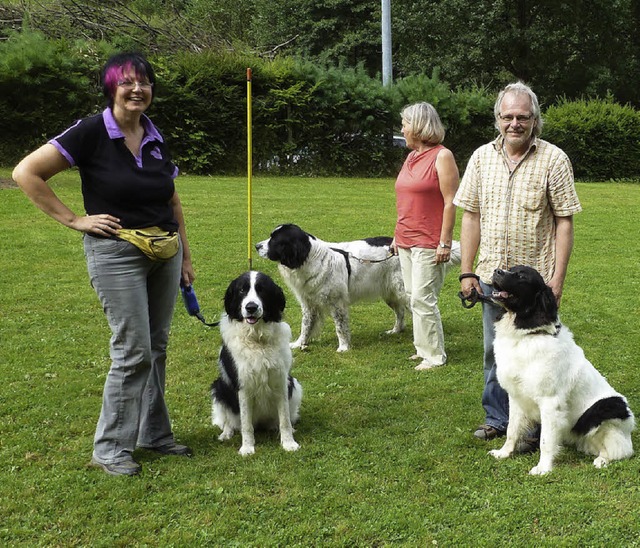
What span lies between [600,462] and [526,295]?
3.78ft

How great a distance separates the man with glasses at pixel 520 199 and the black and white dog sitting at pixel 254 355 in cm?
128

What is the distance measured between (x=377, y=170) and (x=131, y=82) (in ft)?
60.1

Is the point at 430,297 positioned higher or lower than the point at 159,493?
higher

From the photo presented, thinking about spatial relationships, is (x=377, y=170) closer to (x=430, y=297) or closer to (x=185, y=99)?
(x=185, y=99)

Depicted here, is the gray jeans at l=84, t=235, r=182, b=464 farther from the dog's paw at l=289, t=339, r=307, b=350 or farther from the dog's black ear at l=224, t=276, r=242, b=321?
the dog's paw at l=289, t=339, r=307, b=350

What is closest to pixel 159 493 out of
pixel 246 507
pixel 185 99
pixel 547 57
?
pixel 246 507

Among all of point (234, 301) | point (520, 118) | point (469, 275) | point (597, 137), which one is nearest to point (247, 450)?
point (234, 301)

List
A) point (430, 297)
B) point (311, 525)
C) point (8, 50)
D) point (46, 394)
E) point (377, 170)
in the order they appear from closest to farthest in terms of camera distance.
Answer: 1. point (311, 525)
2. point (46, 394)
3. point (430, 297)
4. point (8, 50)
5. point (377, 170)

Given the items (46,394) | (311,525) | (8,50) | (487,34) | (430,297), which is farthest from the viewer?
(487,34)

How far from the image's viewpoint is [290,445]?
4430 millimetres

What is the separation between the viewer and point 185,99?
18328 millimetres

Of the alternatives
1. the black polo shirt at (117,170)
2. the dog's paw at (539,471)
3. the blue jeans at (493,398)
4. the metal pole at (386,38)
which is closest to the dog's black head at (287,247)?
the blue jeans at (493,398)

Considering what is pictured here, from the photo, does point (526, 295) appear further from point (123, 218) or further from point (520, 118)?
point (123, 218)

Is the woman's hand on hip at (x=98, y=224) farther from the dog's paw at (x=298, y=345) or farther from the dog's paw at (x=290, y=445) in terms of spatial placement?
the dog's paw at (x=298, y=345)
